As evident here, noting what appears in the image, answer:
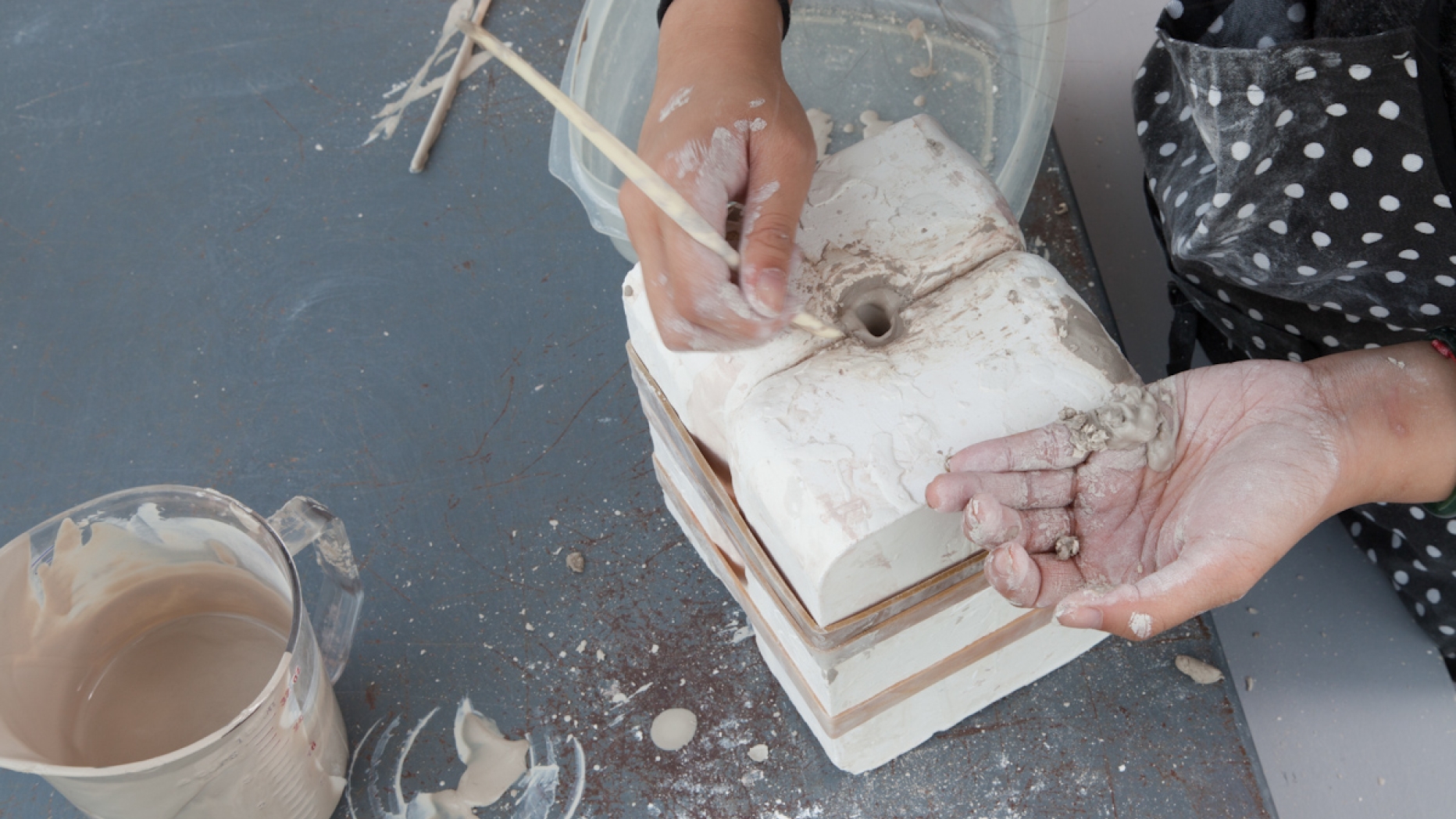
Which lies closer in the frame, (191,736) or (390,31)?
(191,736)

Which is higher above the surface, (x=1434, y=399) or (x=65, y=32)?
(x=65, y=32)

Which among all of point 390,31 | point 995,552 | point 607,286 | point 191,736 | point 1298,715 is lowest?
point 1298,715

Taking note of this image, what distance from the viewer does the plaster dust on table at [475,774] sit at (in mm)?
1034

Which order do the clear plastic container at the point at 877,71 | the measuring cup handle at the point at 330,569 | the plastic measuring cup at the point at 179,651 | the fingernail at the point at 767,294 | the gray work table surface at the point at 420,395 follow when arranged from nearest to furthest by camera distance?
the fingernail at the point at 767,294 → the plastic measuring cup at the point at 179,651 → the measuring cup handle at the point at 330,569 → the gray work table surface at the point at 420,395 → the clear plastic container at the point at 877,71

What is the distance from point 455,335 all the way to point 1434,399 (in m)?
1.08

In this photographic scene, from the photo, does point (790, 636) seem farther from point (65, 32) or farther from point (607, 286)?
point (65, 32)

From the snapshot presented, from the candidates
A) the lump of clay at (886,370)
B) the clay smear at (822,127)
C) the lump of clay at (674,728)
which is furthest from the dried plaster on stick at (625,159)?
the clay smear at (822,127)

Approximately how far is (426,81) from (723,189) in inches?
35.1

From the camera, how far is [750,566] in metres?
0.86

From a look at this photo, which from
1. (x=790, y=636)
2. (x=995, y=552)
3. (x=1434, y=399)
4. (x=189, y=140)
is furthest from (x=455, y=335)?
(x=1434, y=399)

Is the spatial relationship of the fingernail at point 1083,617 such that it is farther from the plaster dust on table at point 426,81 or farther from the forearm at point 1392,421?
the plaster dust on table at point 426,81

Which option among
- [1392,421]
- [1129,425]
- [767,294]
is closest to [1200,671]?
[1392,421]

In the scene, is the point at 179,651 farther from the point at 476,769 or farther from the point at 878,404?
the point at 878,404

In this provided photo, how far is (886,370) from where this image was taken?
779 millimetres
